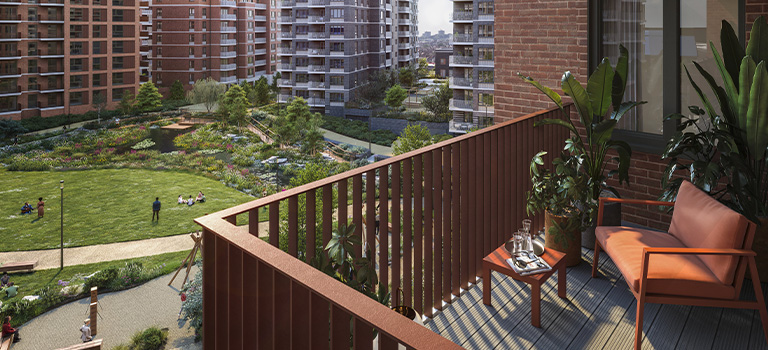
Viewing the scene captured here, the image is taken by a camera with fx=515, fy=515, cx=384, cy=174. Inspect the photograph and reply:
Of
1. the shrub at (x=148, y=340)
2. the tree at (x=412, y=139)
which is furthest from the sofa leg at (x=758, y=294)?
the tree at (x=412, y=139)

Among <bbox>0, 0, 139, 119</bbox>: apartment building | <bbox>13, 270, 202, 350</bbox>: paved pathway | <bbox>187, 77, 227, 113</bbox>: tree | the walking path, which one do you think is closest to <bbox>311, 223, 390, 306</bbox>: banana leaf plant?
<bbox>13, 270, 202, 350</bbox>: paved pathway

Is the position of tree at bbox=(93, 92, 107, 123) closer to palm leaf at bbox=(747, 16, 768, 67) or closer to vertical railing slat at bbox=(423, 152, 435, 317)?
vertical railing slat at bbox=(423, 152, 435, 317)

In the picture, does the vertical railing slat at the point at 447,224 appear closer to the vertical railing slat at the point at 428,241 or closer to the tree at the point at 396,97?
the vertical railing slat at the point at 428,241

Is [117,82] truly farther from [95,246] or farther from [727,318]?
[727,318]

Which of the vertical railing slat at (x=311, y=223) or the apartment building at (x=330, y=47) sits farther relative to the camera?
the apartment building at (x=330, y=47)

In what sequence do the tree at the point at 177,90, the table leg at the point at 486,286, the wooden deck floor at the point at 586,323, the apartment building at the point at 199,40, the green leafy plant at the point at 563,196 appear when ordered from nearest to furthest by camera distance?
the wooden deck floor at the point at 586,323 → the table leg at the point at 486,286 → the green leafy plant at the point at 563,196 → the apartment building at the point at 199,40 → the tree at the point at 177,90

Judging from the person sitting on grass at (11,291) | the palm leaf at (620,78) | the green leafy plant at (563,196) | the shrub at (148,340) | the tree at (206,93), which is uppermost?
the tree at (206,93)

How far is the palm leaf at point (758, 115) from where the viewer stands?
2621 mm

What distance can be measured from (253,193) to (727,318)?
44.8 meters

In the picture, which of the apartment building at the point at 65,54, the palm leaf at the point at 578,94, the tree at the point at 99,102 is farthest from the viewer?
the tree at the point at 99,102

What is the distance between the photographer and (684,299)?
218cm

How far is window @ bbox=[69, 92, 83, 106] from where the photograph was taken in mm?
46188

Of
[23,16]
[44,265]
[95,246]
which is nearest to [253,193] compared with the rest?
[95,246]

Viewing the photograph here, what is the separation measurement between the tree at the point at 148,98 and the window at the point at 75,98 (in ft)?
15.5
